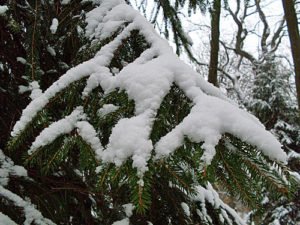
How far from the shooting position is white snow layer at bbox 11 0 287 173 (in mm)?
872

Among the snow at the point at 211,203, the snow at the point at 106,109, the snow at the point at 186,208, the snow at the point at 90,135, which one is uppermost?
the snow at the point at 106,109

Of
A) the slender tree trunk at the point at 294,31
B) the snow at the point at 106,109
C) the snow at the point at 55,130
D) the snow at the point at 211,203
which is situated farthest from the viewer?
the slender tree trunk at the point at 294,31

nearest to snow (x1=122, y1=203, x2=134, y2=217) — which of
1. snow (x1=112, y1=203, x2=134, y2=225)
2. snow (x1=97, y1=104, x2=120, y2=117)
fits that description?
snow (x1=112, y1=203, x2=134, y2=225)

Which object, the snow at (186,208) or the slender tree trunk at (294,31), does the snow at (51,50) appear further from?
the slender tree trunk at (294,31)

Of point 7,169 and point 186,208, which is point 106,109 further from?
point 186,208

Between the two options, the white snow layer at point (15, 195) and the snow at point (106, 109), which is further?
the white snow layer at point (15, 195)

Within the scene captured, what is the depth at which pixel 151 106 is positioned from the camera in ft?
3.22

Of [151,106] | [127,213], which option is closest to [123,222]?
[127,213]

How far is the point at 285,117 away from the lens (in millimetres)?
7480

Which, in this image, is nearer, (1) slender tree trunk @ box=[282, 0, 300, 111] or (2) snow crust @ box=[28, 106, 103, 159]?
(2) snow crust @ box=[28, 106, 103, 159]

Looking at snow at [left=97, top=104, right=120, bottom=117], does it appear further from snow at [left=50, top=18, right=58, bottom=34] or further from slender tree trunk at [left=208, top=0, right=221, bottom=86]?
slender tree trunk at [left=208, top=0, right=221, bottom=86]

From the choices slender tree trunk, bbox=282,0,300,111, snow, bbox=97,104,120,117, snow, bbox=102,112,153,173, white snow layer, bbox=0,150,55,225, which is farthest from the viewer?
slender tree trunk, bbox=282,0,300,111

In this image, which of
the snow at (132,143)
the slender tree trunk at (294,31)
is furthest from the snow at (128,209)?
the slender tree trunk at (294,31)

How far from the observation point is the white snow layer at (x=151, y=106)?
34.3 inches
